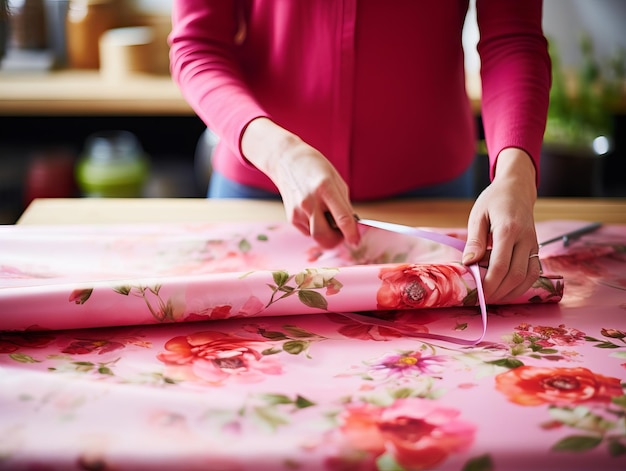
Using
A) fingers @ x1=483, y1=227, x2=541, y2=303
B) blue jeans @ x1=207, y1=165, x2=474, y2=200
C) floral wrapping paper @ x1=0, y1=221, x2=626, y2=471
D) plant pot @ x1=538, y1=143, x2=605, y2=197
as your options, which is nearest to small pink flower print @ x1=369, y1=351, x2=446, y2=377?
floral wrapping paper @ x1=0, y1=221, x2=626, y2=471

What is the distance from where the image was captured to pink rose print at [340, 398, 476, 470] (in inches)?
19.6

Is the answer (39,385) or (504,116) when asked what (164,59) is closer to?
(504,116)

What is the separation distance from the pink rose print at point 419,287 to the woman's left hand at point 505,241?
0.09ft

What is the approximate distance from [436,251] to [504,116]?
0.60 ft

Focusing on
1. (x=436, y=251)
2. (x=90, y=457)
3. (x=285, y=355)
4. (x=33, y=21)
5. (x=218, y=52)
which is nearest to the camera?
(x=90, y=457)

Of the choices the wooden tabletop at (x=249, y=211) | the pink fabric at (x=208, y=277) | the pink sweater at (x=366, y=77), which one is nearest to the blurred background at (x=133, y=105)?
the wooden tabletop at (x=249, y=211)

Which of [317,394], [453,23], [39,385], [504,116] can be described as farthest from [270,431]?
[453,23]

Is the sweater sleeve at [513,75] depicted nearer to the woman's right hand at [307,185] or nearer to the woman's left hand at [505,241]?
the woman's left hand at [505,241]

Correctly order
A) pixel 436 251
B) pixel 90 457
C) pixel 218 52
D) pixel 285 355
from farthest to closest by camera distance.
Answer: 1. pixel 218 52
2. pixel 436 251
3. pixel 285 355
4. pixel 90 457

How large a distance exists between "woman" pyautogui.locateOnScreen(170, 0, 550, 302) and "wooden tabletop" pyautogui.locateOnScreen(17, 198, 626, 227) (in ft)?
0.11

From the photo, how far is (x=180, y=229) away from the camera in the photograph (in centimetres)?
89

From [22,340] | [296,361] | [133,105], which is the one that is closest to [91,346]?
[22,340]

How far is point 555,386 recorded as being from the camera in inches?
23.0

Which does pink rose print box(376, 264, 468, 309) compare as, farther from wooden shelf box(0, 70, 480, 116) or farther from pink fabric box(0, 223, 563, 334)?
wooden shelf box(0, 70, 480, 116)
